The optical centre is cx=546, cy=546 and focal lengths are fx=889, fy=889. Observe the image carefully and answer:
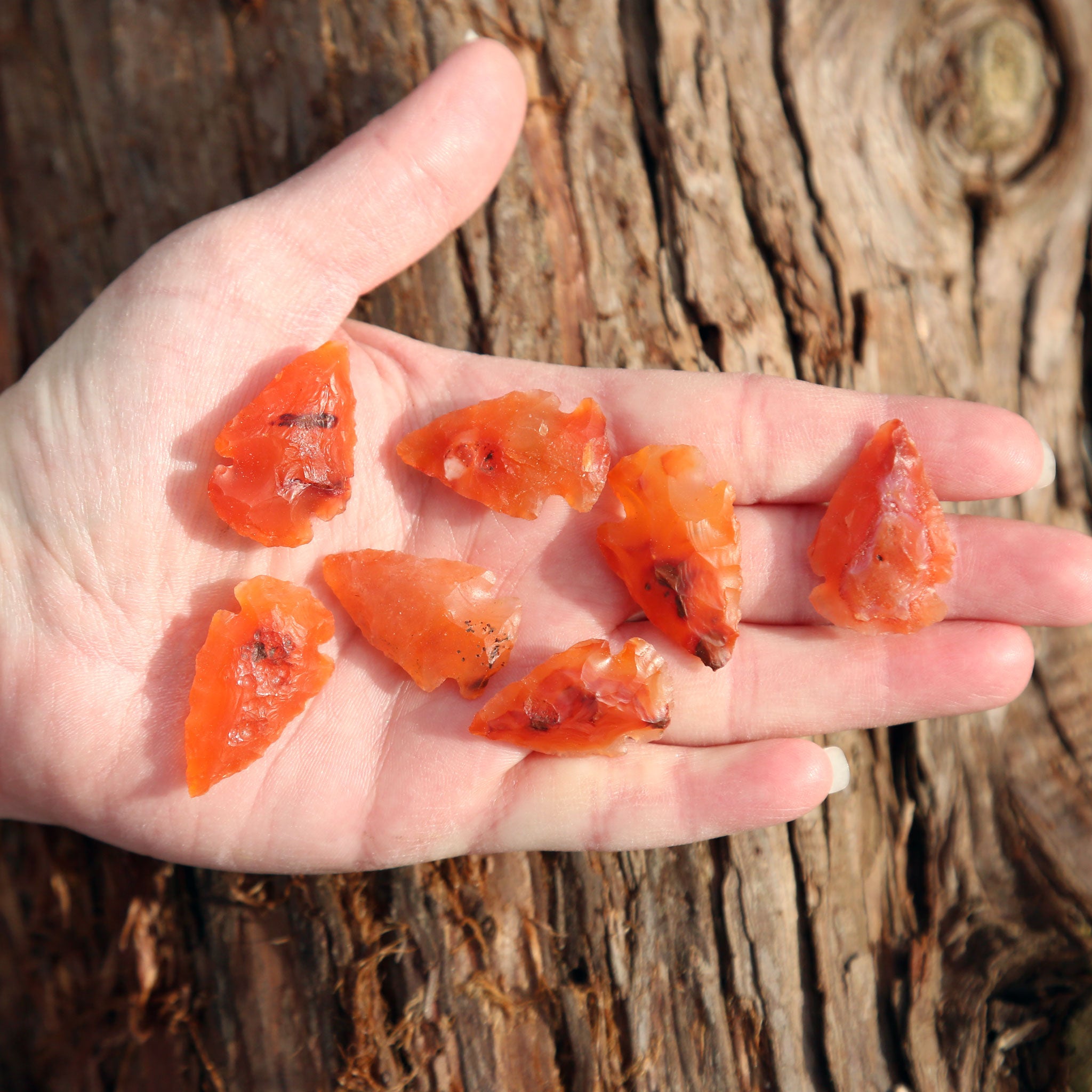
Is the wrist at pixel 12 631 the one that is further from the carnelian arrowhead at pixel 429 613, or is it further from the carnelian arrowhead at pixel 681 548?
the carnelian arrowhead at pixel 681 548

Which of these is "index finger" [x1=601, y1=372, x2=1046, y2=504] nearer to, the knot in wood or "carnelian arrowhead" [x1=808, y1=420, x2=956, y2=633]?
"carnelian arrowhead" [x1=808, y1=420, x2=956, y2=633]

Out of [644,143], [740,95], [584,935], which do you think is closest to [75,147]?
[644,143]

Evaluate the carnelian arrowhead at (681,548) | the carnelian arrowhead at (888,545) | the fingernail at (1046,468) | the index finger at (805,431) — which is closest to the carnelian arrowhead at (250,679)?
the carnelian arrowhead at (681,548)

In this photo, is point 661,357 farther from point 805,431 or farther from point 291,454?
point 291,454

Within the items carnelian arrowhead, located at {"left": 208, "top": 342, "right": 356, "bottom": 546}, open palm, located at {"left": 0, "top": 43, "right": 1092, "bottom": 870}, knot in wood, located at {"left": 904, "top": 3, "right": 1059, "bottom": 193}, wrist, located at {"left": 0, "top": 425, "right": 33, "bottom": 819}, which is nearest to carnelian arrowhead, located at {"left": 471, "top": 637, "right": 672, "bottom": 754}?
open palm, located at {"left": 0, "top": 43, "right": 1092, "bottom": 870}

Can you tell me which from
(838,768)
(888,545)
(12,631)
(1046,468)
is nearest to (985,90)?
(1046,468)

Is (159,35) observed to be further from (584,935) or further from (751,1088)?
(751,1088)

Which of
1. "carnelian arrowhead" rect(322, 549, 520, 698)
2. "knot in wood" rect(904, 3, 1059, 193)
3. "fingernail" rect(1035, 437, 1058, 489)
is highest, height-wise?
"knot in wood" rect(904, 3, 1059, 193)
